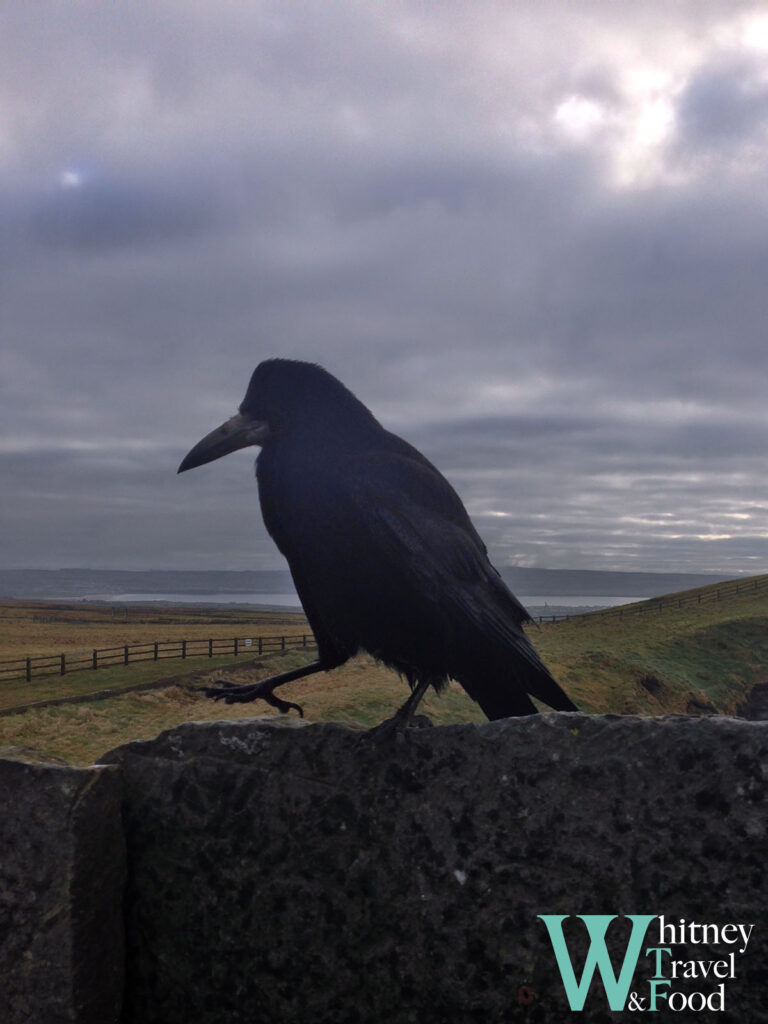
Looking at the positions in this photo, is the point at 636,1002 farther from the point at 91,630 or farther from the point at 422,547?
the point at 91,630

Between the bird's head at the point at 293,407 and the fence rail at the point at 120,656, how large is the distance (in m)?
26.0

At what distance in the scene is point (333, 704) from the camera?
21.0 m

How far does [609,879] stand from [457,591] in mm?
1448

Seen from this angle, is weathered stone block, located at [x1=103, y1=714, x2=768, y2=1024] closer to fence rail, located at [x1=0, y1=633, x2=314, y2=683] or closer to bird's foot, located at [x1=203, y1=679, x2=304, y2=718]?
bird's foot, located at [x1=203, y1=679, x2=304, y2=718]

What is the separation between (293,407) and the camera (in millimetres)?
4336

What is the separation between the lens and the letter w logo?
123 inches

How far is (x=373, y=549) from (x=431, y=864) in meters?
1.46

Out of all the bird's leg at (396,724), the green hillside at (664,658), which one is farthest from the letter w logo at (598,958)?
the green hillside at (664,658)

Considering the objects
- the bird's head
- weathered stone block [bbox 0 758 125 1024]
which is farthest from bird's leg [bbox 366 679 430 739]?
the bird's head

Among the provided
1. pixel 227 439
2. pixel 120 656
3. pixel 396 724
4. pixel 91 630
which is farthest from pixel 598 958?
pixel 91 630

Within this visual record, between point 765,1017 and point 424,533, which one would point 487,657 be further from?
point 765,1017

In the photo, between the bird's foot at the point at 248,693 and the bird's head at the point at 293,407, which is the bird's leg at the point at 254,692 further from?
the bird's head at the point at 293,407

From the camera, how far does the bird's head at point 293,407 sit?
429 centimetres

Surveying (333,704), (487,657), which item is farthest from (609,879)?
(333,704)
